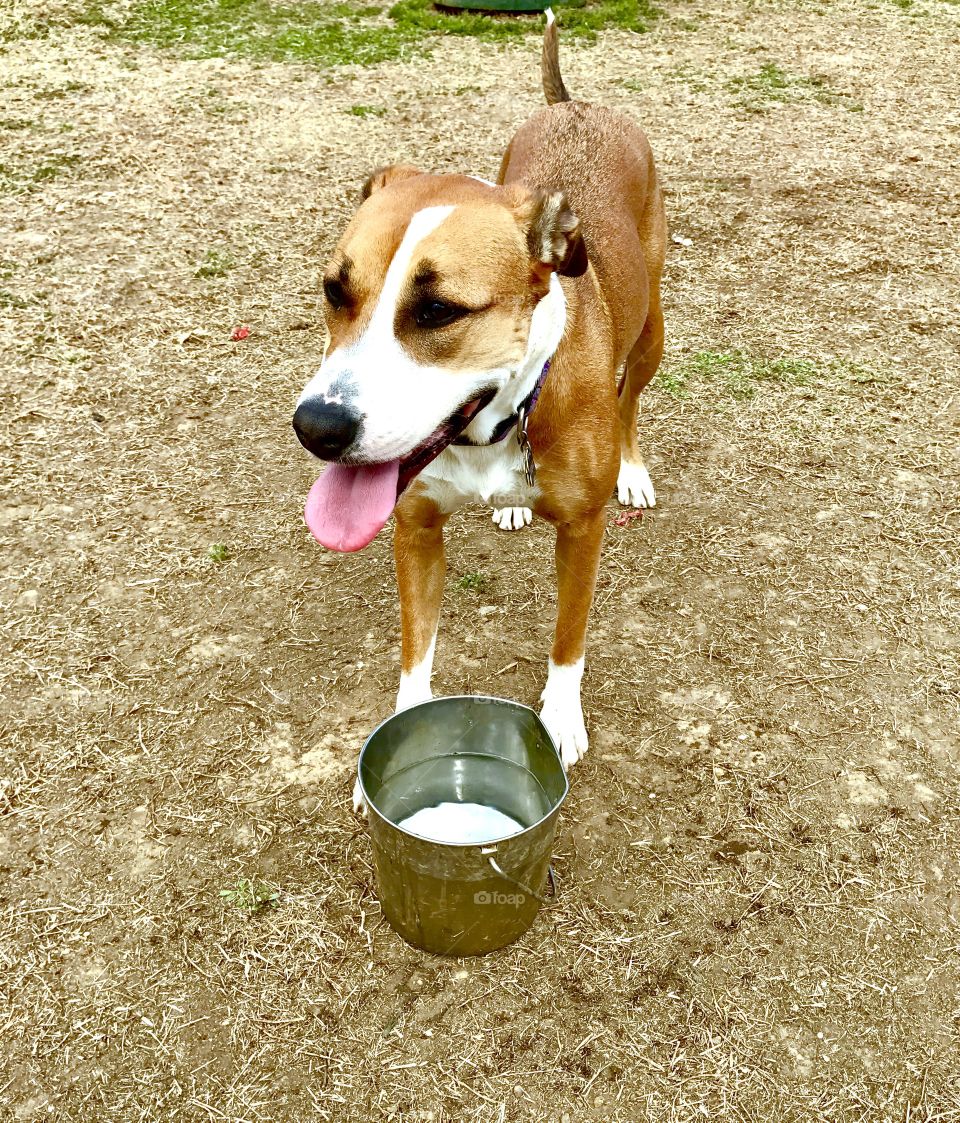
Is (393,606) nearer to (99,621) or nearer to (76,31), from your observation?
(99,621)

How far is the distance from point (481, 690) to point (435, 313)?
5.00 ft

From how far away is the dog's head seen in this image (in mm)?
2139

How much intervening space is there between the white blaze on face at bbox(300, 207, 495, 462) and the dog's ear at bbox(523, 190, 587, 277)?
0.83 feet

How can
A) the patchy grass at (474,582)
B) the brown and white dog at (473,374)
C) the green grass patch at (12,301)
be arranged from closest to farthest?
the brown and white dog at (473,374), the patchy grass at (474,582), the green grass patch at (12,301)

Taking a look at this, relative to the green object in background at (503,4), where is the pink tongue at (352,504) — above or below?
above

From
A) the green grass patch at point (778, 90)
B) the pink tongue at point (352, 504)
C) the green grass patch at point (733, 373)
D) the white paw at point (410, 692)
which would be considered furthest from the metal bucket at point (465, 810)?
the green grass patch at point (778, 90)

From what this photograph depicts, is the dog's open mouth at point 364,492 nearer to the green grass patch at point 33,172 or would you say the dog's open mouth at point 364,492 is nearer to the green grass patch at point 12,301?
the green grass patch at point 12,301

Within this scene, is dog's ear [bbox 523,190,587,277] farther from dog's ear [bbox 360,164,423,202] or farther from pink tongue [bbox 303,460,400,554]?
pink tongue [bbox 303,460,400,554]

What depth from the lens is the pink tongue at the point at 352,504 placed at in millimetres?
2281

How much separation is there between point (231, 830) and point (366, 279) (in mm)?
1647

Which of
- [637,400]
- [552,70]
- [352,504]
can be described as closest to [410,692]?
[352,504]

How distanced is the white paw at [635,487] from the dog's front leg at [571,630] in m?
1.10

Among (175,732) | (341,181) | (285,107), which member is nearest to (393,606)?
(175,732)

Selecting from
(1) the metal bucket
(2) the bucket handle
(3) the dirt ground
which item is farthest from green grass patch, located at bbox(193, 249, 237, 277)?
(2) the bucket handle
